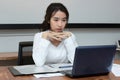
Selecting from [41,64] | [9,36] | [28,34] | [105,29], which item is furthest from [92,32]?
[41,64]

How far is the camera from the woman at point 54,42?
6.18 ft

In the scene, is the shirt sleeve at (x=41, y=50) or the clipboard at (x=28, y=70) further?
the shirt sleeve at (x=41, y=50)

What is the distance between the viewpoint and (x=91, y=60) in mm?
1468

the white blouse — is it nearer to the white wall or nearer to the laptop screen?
the laptop screen

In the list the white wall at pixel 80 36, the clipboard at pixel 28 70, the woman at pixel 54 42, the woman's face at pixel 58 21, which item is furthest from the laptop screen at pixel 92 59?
the white wall at pixel 80 36

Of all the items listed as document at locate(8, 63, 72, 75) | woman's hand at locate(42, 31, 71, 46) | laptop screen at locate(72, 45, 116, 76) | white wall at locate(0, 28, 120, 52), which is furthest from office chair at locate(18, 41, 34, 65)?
white wall at locate(0, 28, 120, 52)

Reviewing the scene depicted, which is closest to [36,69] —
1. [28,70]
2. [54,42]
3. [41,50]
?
[28,70]

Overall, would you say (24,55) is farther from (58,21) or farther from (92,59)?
(92,59)

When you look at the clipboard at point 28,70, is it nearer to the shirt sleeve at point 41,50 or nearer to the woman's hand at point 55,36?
the shirt sleeve at point 41,50

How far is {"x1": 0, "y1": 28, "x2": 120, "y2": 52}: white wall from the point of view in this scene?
2986 millimetres

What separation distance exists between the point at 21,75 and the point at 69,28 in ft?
5.96

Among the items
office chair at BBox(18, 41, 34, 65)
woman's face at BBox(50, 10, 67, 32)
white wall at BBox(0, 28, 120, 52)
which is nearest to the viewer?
woman's face at BBox(50, 10, 67, 32)

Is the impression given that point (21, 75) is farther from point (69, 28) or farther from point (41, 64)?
point (69, 28)

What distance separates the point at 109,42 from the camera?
352cm
